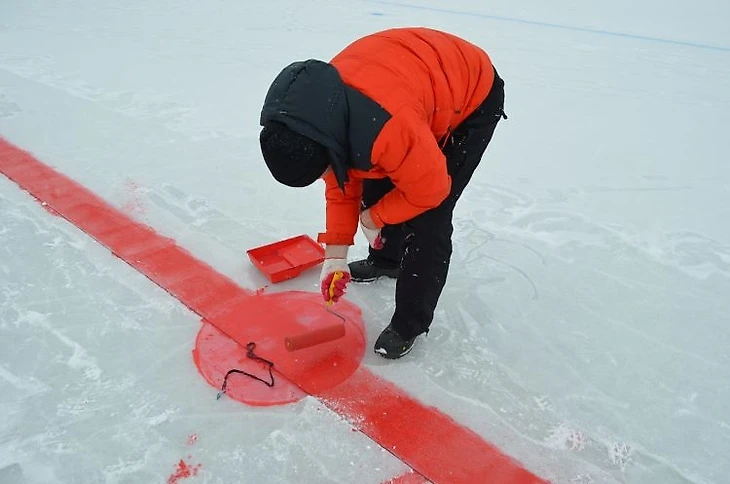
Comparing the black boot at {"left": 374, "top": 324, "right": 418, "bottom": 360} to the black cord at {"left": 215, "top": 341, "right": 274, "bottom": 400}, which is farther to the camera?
the black boot at {"left": 374, "top": 324, "right": 418, "bottom": 360}

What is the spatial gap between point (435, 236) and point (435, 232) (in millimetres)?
13

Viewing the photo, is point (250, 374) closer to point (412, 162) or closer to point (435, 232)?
point (435, 232)

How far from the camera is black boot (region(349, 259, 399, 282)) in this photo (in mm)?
2039

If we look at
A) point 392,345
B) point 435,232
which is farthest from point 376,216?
point 392,345

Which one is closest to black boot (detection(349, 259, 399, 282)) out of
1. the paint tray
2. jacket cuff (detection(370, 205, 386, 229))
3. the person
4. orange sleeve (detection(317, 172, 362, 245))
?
the paint tray

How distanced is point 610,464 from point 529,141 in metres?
2.34

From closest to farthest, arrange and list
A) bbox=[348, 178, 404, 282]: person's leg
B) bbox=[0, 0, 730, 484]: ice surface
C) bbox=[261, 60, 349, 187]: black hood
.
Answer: bbox=[261, 60, 349, 187]: black hood, bbox=[0, 0, 730, 484]: ice surface, bbox=[348, 178, 404, 282]: person's leg

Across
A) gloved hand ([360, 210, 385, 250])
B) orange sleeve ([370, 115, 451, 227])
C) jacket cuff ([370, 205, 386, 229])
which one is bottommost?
gloved hand ([360, 210, 385, 250])

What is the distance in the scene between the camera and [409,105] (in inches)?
47.9

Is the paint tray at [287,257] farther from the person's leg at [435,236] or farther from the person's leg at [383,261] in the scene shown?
the person's leg at [435,236]

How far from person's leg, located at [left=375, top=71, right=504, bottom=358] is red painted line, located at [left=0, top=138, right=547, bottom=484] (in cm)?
21

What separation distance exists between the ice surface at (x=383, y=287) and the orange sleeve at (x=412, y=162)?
58cm

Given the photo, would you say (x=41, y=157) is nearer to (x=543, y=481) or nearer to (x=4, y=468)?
(x=4, y=468)

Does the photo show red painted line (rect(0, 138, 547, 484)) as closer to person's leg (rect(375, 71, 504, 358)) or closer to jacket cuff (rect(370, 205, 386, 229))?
person's leg (rect(375, 71, 504, 358))
